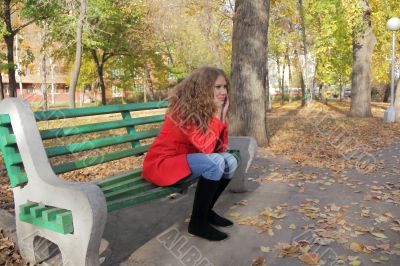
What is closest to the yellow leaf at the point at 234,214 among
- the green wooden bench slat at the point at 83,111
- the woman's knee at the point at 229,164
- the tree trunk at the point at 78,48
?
the woman's knee at the point at 229,164

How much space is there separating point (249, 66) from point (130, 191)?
226 inches

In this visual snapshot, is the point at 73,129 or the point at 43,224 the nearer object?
the point at 43,224

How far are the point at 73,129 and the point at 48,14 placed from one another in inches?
775

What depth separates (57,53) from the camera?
111ft

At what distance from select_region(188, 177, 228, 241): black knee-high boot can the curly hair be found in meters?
0.45

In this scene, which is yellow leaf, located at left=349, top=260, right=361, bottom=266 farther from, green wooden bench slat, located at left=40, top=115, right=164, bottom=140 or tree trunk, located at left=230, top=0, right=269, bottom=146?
tree trunk, located at left=230, top=0, right=269, bottom=146

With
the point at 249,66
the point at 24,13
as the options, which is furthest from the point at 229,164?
the point at 24,13

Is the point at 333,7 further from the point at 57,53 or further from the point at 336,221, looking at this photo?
the point at 57,53

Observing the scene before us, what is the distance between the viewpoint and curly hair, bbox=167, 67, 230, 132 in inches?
136

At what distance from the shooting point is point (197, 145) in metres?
3.40

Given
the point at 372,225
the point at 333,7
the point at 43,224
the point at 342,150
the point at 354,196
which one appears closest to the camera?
the point at 43,224

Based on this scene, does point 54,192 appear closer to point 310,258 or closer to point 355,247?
point 310,258

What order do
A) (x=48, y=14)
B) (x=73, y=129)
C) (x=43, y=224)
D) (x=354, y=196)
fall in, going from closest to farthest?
(x=43, y=224)
(x=73, y=129)
(x=354, y=196)
(x=48, y=14)

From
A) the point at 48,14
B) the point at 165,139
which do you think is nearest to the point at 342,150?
the point at 165,139
